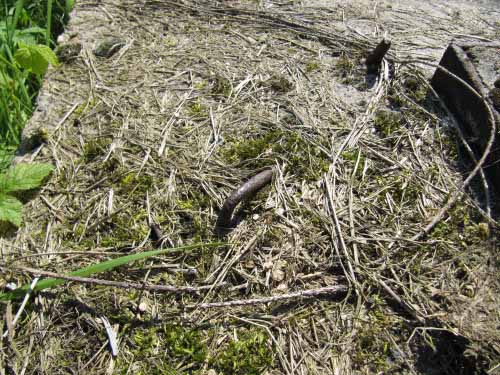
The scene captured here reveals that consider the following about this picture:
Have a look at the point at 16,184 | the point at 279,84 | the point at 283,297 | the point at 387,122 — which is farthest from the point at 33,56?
the point at 387,122

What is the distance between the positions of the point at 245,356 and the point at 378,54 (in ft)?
6.29

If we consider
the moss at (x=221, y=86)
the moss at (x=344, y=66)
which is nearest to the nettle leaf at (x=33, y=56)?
the moss at (x=221, y=86)

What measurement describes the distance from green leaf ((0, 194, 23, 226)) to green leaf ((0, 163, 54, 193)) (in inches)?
1.9

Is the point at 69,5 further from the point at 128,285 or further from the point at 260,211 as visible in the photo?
the point at 128,285

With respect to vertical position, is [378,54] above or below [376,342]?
above

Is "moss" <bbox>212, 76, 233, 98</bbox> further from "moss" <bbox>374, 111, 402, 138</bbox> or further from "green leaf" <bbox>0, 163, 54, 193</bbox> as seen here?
"green leaf" <bbox>0, 163, 54, 193</bbox>

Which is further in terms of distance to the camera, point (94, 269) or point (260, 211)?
point (260, 211)

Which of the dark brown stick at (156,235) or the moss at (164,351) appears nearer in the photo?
the moss at (164,351)

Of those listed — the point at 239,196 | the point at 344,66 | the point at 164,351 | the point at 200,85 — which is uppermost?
the point at 344,66

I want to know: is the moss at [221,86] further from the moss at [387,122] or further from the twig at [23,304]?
the twig at [23,304]

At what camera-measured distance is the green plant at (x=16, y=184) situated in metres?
1.92

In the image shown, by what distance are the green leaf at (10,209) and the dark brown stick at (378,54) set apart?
2103 mm

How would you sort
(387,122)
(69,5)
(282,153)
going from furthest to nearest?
(69,5) → (387,122) → (282,153)

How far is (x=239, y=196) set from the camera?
1834 millimetres
